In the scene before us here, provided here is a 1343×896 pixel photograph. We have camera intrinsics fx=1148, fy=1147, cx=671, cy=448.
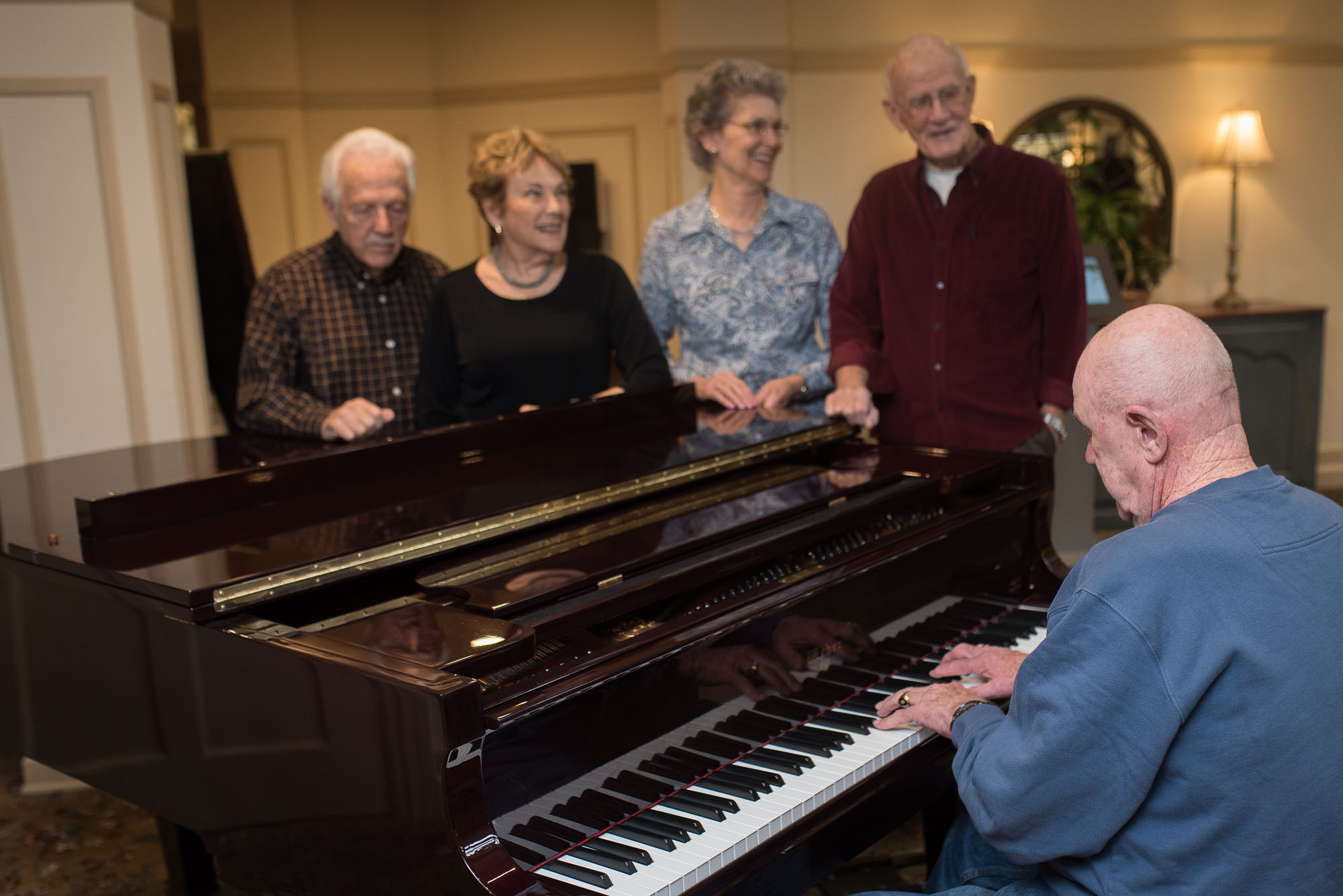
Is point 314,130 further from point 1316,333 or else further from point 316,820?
point 316,820

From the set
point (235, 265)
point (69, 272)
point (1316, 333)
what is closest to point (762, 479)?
point (69, 272)

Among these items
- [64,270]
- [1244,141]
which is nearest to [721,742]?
[64,270]

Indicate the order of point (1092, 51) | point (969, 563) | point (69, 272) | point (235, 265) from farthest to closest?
point (1092, 51)
point (235, 265)
point (69, 272)
point (969, 563)

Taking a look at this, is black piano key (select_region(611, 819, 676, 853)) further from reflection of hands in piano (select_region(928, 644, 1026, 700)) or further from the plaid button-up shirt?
the plaid button-up shirt

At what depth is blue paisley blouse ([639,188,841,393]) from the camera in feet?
9.55

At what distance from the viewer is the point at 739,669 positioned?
160 centimetres

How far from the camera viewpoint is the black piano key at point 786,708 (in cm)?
163

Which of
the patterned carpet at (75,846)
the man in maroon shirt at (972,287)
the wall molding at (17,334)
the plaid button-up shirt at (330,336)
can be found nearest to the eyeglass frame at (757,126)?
the man in maroon shirt at (972,287)

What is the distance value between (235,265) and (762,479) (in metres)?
2.80

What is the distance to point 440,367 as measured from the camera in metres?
2.66

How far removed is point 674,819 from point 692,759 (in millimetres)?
112

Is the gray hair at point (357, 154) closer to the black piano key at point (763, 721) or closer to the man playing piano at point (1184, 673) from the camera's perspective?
the black piano key at point (763, 721)

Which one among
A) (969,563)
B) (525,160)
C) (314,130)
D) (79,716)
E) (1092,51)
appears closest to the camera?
(79,716)

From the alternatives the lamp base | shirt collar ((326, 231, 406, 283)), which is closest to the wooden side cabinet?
the lamp base
